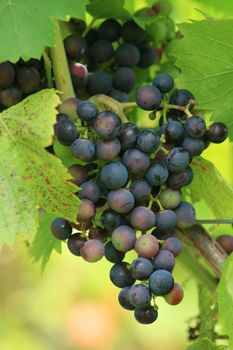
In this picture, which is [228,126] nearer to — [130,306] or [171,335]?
[130,306]

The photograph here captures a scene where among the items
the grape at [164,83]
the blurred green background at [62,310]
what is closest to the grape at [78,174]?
the grape at [164,83]

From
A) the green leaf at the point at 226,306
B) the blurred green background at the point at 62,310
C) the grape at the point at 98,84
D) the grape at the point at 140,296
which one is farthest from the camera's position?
the blurred green background at the point at 62,310

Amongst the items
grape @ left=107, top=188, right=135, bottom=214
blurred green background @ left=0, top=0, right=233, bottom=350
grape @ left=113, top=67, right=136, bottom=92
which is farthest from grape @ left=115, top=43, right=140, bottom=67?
blurred green background @ left=0, top=0, right=233, bottom=350

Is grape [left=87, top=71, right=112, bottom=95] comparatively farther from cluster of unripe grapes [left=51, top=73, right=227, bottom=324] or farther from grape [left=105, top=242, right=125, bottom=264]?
grape [left=105, top=242, right=125, bottom=264]

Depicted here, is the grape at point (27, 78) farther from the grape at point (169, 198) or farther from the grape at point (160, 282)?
the grape at point (160, 282)

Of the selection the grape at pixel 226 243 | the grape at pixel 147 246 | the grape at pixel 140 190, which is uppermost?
the grape at pixel 140 190

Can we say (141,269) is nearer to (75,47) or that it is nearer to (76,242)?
(76,242)
